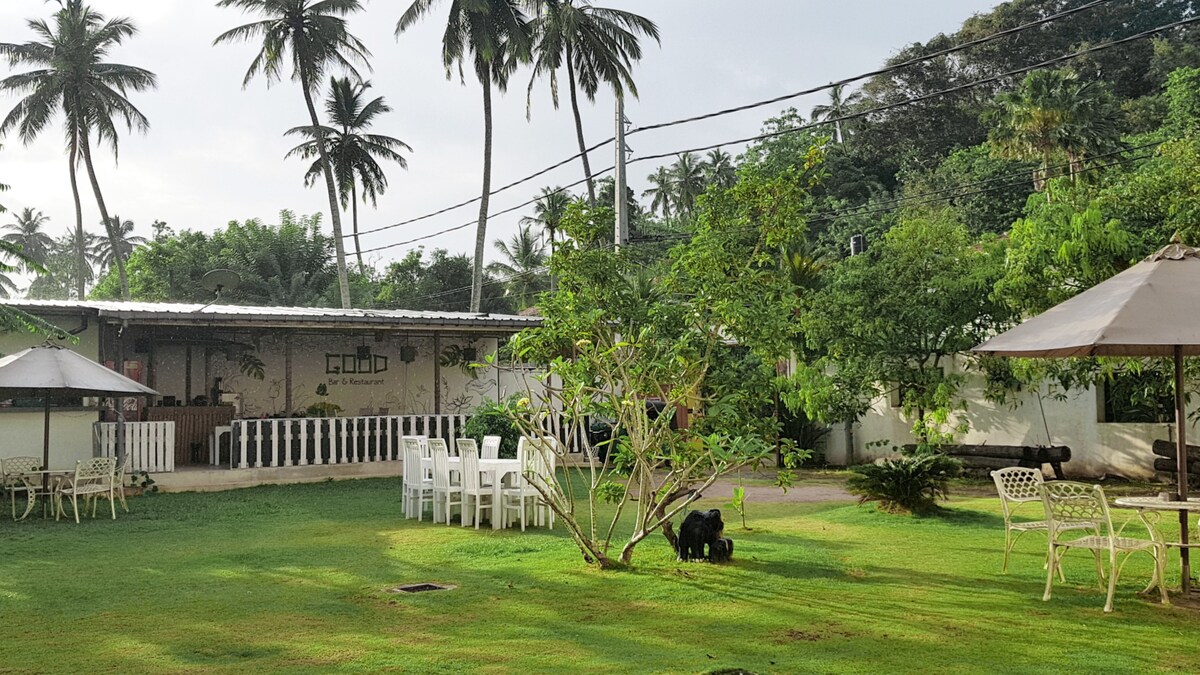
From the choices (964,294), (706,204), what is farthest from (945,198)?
(706,204)

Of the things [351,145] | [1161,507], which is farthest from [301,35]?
[1161,507]

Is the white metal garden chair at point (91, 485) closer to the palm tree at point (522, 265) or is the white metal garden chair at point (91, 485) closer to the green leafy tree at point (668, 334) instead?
the green leafy tree at point (668, 334)

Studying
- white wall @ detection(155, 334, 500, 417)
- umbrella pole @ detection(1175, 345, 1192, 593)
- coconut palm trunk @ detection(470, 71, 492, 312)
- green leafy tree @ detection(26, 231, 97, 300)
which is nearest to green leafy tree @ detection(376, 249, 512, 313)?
coconut palm trunk @ detection(470, 71, 492, 312)

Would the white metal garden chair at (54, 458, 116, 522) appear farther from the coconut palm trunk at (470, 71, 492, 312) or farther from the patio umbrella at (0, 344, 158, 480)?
the coconut palm trunk at (470, 71, 492, 312)

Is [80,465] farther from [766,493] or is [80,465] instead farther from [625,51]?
[625,51]

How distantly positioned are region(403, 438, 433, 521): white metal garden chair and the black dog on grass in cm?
414

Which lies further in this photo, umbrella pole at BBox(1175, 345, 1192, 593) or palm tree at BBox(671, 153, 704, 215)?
palm tree at BBox(671, 153, 704, 215)

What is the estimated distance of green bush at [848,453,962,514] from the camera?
11336 mm

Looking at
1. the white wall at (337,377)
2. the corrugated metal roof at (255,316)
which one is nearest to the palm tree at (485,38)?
the white wall at (337,377)

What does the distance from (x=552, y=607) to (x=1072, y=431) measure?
12.0 meters

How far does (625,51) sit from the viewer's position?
27031 millimetres

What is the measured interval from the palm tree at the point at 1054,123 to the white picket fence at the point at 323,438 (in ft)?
59.2

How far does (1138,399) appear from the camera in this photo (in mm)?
13555

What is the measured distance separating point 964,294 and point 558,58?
1557 cm
